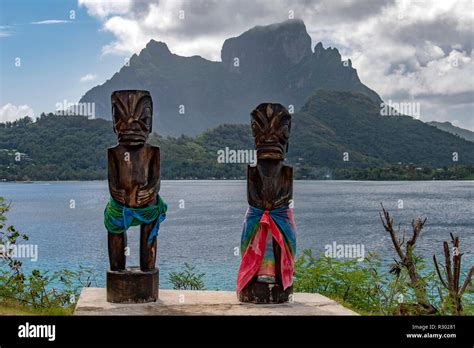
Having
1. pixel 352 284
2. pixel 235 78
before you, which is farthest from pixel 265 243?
pixel 235 78

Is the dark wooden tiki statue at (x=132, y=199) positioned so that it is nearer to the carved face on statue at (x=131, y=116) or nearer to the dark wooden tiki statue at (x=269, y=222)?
the carved face on statue at (x=131, y=116)

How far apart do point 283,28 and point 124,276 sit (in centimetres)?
12817

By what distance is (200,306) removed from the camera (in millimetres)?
8930

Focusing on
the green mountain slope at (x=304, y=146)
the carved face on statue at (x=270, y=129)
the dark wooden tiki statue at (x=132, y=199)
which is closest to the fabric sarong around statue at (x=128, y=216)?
the dark wooden tiki statue at (x=132, y=199)

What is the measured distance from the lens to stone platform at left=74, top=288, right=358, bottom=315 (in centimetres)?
852

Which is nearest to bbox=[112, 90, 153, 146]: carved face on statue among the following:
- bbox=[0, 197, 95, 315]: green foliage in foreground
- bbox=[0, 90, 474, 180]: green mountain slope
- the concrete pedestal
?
the concrete pedestal

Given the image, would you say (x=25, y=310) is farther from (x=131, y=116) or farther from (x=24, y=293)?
(x=131, y=116)

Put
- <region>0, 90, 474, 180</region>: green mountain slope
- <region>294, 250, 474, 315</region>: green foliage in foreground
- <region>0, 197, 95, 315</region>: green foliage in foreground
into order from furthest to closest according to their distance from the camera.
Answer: <region>0, 90, 474, 180</region>: green mountain slope → <region>294, 250, 474, 315</region>: green foliage in foreground → <region>0, 197, 95, 315</region>: green foliage in foreground

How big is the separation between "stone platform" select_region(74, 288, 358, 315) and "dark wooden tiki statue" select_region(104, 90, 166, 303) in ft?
0.82

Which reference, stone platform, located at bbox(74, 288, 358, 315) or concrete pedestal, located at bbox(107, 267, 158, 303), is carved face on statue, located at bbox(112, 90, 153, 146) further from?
stone platform, located at bbox(74, 288, 358, 315)

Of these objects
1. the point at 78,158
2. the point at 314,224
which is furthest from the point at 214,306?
the point at 78,158
